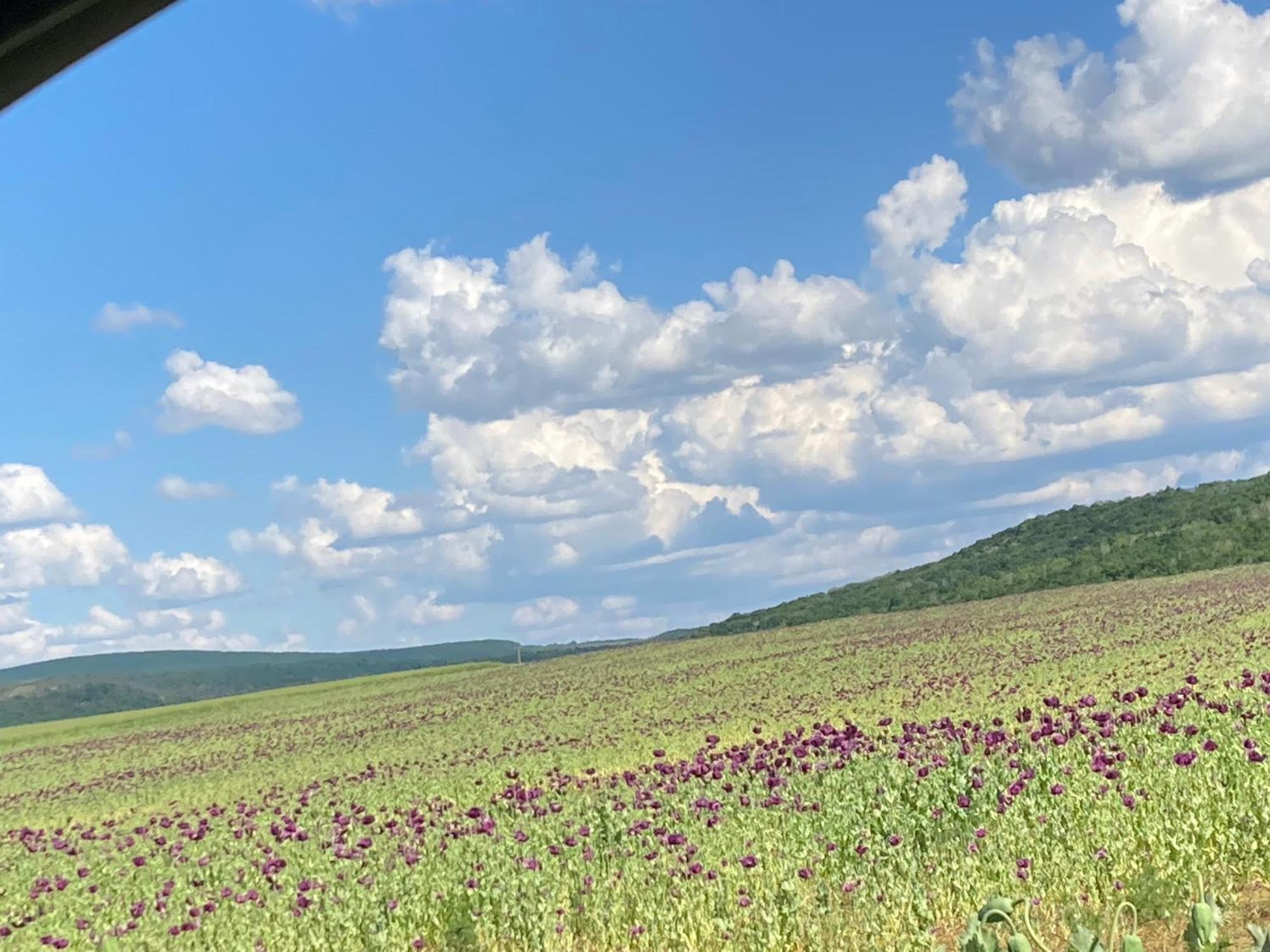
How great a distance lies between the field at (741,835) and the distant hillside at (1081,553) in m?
60.9

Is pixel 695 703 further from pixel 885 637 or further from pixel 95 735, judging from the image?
pixel 95 735

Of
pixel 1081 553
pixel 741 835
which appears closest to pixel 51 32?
pixel 741 835

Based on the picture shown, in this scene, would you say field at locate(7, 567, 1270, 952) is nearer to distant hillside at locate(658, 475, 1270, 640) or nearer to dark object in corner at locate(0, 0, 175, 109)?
dark object in corner at locate(0, 0, 175, 109)

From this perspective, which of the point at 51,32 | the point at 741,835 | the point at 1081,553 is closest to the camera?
the point at 51,32

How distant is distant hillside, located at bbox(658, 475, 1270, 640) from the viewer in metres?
81.8

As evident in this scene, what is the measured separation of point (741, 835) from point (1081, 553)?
3490 inches

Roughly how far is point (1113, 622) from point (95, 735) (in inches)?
1707

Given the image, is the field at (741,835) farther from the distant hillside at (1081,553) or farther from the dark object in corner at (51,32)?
the distant hillside at (1081,553)

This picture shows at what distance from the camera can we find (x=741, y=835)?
10.6m

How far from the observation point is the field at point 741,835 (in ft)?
26.6

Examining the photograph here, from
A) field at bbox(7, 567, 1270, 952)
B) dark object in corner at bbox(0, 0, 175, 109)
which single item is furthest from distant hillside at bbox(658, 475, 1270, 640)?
dark object in corner at bbox(0, 0, 175, 109)

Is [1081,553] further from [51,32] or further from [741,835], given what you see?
[51,32]

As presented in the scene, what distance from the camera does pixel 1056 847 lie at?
334 inches

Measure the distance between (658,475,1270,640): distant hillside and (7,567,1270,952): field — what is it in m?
60.9
